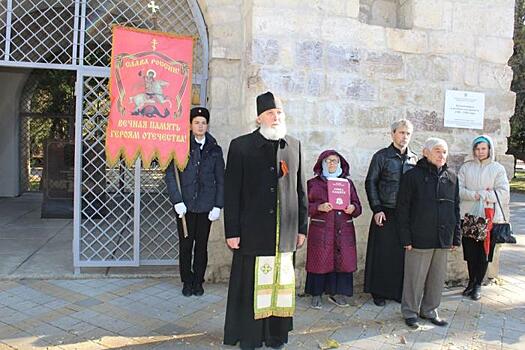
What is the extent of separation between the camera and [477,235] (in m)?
4.78

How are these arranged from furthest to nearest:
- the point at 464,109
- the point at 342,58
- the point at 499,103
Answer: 1. the point at 499,103
2. the point at 464,109
3. the point at 342,58

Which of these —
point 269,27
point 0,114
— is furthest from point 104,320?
point 0,114

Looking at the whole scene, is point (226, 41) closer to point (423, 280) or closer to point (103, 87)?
point (103, 87)

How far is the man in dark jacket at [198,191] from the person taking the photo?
4711 mm

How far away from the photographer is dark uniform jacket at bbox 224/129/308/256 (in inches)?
139

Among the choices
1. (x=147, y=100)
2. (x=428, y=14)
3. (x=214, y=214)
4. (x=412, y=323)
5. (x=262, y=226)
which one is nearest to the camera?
(x=262, y=226)

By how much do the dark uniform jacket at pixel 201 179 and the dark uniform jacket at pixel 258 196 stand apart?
1.16 meters

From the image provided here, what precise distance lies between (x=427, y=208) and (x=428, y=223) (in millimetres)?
126

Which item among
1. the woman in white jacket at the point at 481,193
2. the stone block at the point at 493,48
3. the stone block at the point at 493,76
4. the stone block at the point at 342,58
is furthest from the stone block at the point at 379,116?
the stone block at the point at 493,48

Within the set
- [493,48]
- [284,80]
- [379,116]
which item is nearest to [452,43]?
[493,48]

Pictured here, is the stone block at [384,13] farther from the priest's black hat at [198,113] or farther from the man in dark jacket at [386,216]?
the priest's black hat at [198,113]

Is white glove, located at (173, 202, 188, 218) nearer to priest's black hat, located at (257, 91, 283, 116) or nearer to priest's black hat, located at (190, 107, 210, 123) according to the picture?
priest's black hat, located at (190, 107, 210, 123)

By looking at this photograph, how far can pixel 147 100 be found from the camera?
16.1 feet

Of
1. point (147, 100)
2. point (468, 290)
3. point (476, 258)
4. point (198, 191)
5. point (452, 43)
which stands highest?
point (452, 43)
